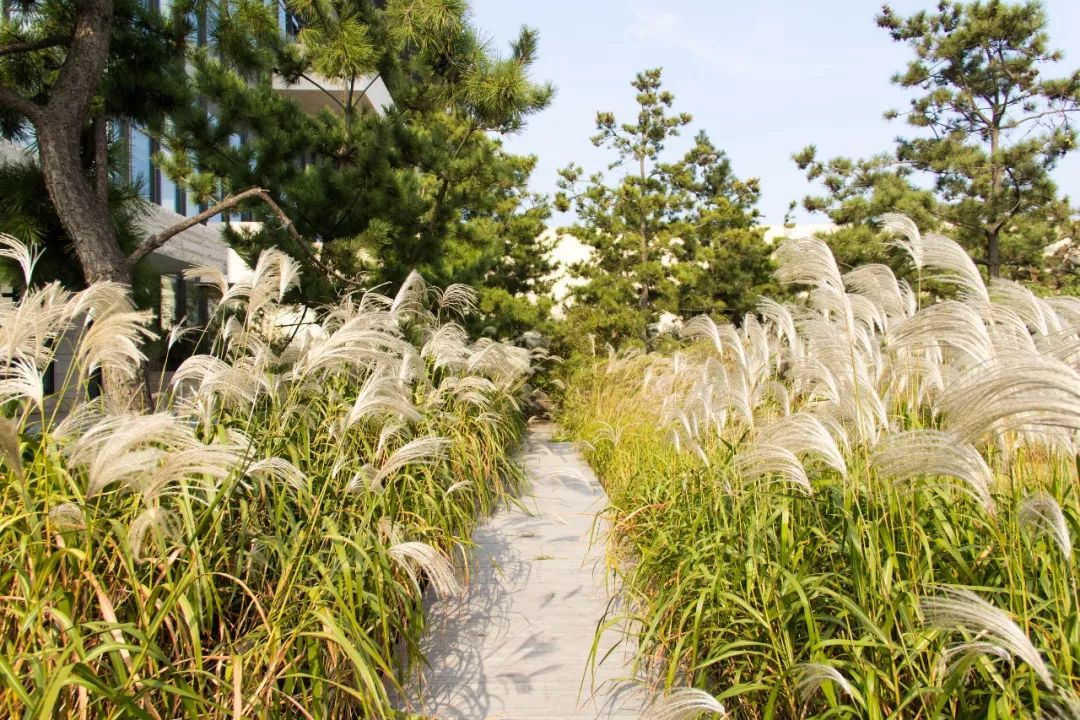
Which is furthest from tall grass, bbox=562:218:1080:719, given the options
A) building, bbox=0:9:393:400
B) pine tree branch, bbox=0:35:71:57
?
building, bbox=0:9:393:400

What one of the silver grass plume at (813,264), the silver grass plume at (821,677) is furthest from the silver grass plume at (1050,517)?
the silver grass plume at (813,264)

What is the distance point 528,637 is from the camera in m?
3.18

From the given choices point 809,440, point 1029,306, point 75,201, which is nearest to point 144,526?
point 809,440

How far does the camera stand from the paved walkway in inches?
103

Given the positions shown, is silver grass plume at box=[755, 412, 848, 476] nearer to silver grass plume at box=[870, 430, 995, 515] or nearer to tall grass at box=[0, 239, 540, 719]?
silver grass plume at box=[870, 430, 995, 515]

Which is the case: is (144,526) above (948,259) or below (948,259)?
below

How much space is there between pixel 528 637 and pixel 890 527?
1654mm

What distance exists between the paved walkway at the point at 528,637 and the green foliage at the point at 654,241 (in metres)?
7.83

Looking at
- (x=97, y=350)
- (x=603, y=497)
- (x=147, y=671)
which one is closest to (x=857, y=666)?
(x=147, y=671)

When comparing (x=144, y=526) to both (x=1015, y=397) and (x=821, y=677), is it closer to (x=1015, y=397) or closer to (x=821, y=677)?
(x=821, y=677)

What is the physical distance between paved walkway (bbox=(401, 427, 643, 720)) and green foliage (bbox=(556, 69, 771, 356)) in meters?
7.83

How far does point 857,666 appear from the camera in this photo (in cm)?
191

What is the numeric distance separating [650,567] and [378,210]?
15.0 ft

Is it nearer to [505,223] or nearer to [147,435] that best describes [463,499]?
[147,435]
